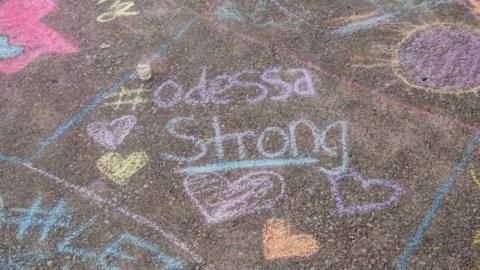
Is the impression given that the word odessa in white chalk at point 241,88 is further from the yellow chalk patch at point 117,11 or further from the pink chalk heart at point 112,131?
the yellow chalk patch at point 117,11

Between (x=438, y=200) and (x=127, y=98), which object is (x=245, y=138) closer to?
(x=127, y=98)

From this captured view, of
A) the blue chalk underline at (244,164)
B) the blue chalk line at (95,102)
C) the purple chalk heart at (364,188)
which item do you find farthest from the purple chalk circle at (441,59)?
the blue chalk line at (95,102)

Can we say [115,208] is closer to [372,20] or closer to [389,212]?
[389,212]

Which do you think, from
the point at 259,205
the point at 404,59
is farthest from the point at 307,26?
the point at 259,205

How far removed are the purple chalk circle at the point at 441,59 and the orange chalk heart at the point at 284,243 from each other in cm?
183

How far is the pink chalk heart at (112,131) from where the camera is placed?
14.1 ft

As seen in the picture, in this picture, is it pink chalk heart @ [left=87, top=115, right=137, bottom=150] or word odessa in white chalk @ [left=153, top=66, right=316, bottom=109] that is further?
word odessa in white chalk @ [left=153, top=66, right=316, bottom=109]

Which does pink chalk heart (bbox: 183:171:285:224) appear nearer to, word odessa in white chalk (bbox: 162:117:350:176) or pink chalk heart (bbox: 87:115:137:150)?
word odessa in white chalk (bbox: 162:117:350:176)

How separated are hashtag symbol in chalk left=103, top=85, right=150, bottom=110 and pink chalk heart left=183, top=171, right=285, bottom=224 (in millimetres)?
1091

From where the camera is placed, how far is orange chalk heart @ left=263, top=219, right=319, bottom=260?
11.2 feet

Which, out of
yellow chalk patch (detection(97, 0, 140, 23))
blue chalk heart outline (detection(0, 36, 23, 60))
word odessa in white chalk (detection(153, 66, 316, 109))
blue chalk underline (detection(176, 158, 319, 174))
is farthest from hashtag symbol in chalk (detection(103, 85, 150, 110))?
blue chalk heart outline (detection(0, 36, 23, 60))

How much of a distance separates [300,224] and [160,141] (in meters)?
1.43

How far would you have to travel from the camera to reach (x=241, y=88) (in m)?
4.63

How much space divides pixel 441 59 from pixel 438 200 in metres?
1.64
